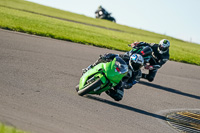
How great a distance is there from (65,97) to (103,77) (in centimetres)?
102

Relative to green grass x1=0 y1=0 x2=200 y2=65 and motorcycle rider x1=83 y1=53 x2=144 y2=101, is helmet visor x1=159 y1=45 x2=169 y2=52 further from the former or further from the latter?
green grass x1=0 y1=0 x2=200 y2=65

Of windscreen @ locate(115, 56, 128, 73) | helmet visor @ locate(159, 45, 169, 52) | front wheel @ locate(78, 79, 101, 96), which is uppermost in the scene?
helmet visor @ locate(159, 45, 169, 52)

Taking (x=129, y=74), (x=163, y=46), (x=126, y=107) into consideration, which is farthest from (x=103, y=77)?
(x=163, y=46)

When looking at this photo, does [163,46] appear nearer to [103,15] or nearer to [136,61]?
[136,61]

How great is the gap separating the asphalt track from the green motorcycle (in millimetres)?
356

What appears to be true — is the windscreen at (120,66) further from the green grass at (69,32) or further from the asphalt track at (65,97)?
the green grass at (69,32)

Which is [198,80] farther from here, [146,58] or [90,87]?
[90,87]

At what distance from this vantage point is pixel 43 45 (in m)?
13.7

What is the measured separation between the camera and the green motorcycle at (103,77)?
24.9 ft

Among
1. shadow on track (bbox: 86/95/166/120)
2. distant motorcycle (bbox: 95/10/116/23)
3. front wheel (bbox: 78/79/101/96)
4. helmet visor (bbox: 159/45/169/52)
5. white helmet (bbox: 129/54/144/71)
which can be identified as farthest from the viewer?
distant motorcycle (bbox: 95/10/116/23)

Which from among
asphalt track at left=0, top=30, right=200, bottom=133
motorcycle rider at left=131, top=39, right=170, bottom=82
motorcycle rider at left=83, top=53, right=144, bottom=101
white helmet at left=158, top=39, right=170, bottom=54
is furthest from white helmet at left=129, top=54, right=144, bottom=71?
white helmet at left=158, top=39, right=170, bottom=54

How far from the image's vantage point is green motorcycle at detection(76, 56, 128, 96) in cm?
758

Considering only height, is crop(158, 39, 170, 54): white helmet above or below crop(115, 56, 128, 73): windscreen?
above

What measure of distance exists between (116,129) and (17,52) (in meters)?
5.93
